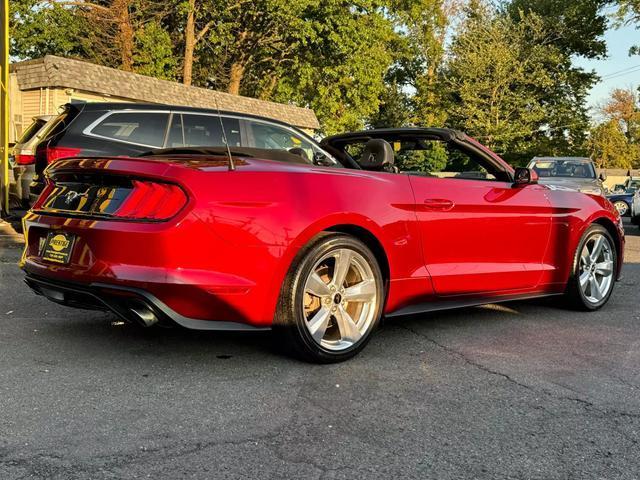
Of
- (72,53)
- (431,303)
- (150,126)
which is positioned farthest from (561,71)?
(431,303)

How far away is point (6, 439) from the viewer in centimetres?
272

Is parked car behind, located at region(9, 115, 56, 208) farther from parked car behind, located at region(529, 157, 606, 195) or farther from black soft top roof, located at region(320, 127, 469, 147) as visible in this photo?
parked car behind, located at region(529, 157, 606, 195)

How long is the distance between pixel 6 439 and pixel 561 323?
4.10 metres

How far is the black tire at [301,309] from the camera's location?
3.72 m

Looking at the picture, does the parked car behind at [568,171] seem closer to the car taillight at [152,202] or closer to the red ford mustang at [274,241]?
the red ford mustang at [274,241]

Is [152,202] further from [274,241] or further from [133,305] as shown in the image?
[274,241]

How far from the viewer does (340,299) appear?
4.00 meters

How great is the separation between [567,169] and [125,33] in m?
20.4

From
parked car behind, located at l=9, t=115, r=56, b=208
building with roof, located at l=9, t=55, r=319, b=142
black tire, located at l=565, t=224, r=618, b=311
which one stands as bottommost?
black tire, located at l=565, t=224, r=618, b=311

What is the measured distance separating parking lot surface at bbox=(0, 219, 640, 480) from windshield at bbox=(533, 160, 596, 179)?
1007 cm

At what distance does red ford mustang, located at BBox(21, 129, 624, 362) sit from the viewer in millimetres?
3449

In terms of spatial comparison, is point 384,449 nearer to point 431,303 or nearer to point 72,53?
point 431,303

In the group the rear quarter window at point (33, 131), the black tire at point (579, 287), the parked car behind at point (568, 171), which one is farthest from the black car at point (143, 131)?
the parked car behind at point (568, 171)

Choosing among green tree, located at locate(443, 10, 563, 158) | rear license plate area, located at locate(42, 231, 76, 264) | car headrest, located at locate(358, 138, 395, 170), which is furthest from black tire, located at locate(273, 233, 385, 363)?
green tree, located at locate(443, 10, 563, 158)
